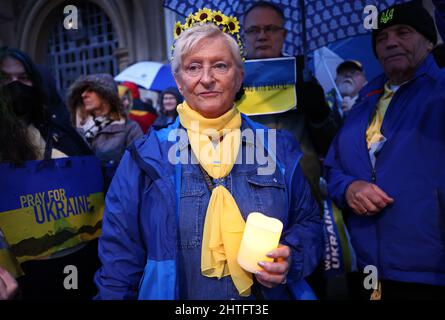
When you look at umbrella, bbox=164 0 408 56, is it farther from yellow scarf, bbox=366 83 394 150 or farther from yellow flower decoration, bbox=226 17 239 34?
yellow flower decoration, bbox=226 17 239 34

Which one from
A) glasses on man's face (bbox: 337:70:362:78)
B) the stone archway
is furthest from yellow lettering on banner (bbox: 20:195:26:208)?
the stone archway

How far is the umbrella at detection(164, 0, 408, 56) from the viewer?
9.18 feet

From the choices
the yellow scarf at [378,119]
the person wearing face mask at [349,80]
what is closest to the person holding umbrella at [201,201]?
the yellow scarf at [378,119]

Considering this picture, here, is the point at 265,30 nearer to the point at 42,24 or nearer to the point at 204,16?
the point at 204,16

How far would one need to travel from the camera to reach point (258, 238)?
→ 53.9 inches

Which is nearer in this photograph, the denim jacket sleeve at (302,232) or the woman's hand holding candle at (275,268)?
the woman's hand holding candle at (275,268)

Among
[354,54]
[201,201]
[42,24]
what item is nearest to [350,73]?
[354,54]

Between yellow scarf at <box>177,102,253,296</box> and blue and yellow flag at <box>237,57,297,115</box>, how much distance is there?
0.82 meters

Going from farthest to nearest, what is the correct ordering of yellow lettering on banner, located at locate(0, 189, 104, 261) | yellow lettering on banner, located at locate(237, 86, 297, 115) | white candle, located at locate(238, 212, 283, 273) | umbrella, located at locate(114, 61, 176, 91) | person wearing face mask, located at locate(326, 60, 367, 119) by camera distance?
umbrella, located at locate(114, 61, 176, 91), person wearing face mask, located at locate(326, 60, 367, 119), yellow lettering on banner, located at locate(237, 86, 297, 115), yellow lettering on banner, located at locate(0, 189, 104, 261), white candle, located at locate(238, 212, 283, 273)

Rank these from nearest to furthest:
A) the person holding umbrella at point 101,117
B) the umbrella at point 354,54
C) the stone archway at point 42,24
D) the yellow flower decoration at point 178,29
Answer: the yellow flower decoration at point 178,29, the person holding umbrella at point 101,117, the umbrella at point 354,54, the stone archway at point 42,24

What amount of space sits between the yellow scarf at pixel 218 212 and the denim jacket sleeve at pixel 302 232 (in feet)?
0.69

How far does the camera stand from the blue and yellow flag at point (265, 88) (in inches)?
96.7

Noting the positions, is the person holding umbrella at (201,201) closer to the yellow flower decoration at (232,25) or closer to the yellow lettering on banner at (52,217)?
the yellow flower decoration at (232,25)
